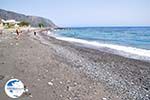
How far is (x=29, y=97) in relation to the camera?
Answer: 6.29 meters

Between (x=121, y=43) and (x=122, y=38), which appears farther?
(x=122, y=38)

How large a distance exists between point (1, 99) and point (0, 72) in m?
3.00

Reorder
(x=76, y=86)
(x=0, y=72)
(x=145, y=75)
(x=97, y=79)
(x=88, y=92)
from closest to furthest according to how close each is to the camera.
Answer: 1. (x=88, y=92)
2. (x=76, y=86)
3. (x=0, y=72)
4. (x=97, y=79)
5. (x=145, y=75)

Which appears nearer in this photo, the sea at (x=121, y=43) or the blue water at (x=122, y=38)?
the sea at (x=121, y=43)

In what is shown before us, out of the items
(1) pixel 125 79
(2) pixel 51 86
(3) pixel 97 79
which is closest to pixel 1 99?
(2) pixel 51 86

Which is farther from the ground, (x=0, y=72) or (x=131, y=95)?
(x=0, y=72)

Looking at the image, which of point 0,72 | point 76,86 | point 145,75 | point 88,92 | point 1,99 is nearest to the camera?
point 1,99

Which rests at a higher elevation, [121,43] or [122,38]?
[121,43]

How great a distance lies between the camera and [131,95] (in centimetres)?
762

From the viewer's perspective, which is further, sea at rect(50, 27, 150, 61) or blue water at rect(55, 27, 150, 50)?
blue water at rect(55, 27, 150, 50)

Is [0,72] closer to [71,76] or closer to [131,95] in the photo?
[71,76]

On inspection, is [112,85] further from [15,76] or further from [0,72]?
[0,72]

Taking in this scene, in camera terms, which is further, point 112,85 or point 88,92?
point 112,85

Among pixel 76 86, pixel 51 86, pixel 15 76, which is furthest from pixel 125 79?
pixel 15 76
